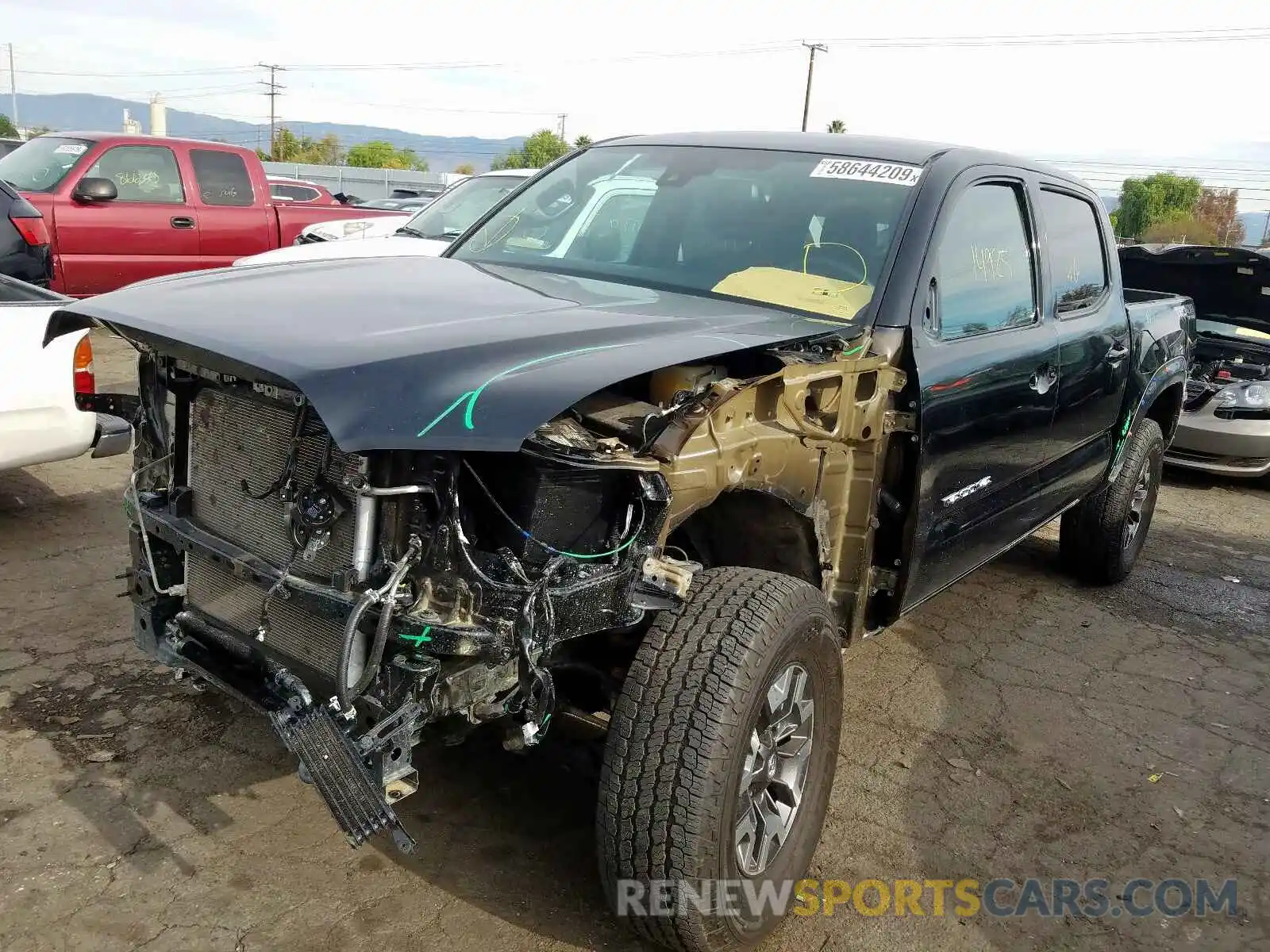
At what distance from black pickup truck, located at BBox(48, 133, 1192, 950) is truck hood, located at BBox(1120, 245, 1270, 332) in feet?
17.6

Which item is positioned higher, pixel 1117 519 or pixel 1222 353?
pixel 1222 353

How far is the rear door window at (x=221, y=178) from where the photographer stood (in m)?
10.4

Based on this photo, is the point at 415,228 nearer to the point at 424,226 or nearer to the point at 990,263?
the point at 424,226

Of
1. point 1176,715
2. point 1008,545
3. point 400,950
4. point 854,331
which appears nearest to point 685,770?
point 400,950

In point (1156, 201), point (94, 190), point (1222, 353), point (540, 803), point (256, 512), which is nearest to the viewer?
point (256, 512)

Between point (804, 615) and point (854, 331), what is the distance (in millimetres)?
901

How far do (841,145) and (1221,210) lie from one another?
328 ft

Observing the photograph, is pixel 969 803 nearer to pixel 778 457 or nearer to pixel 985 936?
pixel 985 936

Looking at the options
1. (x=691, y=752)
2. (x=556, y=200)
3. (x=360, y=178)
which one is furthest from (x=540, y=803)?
(x=360, y=178)

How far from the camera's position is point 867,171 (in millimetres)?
3494

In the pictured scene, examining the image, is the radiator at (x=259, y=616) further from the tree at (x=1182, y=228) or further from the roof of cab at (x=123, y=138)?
the tree at (x=1182, y=228)

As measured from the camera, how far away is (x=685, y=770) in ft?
7.48

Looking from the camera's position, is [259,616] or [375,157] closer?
[259,616]

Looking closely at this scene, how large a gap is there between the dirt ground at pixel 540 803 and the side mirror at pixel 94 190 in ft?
17.3
